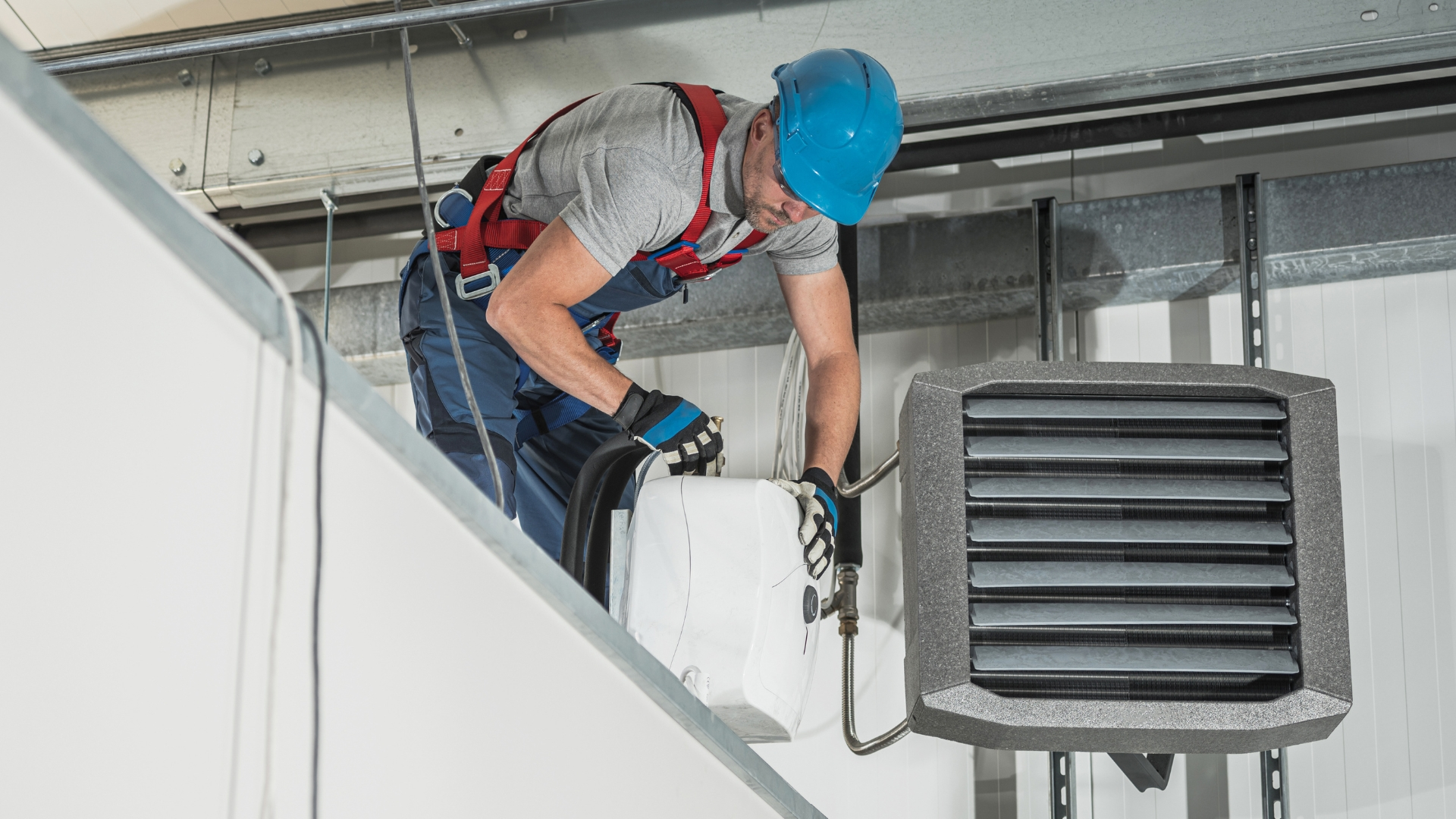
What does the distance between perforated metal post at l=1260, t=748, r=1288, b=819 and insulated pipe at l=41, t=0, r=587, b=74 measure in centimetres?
176

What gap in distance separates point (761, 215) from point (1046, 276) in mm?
905

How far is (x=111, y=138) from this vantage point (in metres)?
0.41

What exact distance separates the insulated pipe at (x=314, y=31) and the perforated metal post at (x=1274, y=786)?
1.76 m

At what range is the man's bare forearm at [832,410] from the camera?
6.10 feet

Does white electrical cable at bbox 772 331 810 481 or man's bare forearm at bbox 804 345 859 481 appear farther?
white electrical cable at bbox 772 331 810 481

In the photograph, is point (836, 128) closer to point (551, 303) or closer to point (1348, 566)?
point (551, 303)

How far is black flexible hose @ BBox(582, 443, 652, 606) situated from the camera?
4.86 feet

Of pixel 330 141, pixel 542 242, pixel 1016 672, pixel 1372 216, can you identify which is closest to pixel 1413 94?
pixel 1372 216

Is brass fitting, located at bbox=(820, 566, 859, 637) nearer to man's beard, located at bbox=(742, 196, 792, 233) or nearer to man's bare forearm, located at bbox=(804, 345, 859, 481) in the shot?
man's bare forearm, located at bbox=(804, 345, 859, 481)

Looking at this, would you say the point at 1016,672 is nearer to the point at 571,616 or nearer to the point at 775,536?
the point at 775,536

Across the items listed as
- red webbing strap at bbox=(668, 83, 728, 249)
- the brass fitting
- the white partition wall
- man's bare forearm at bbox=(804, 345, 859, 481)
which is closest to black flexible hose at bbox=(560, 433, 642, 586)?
red webbing strap at bbox=(668, 83, 728, 249)

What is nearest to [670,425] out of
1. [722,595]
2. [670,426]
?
[670,426]

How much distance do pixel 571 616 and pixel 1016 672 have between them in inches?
29.4

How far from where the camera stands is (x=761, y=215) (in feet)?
5.24
